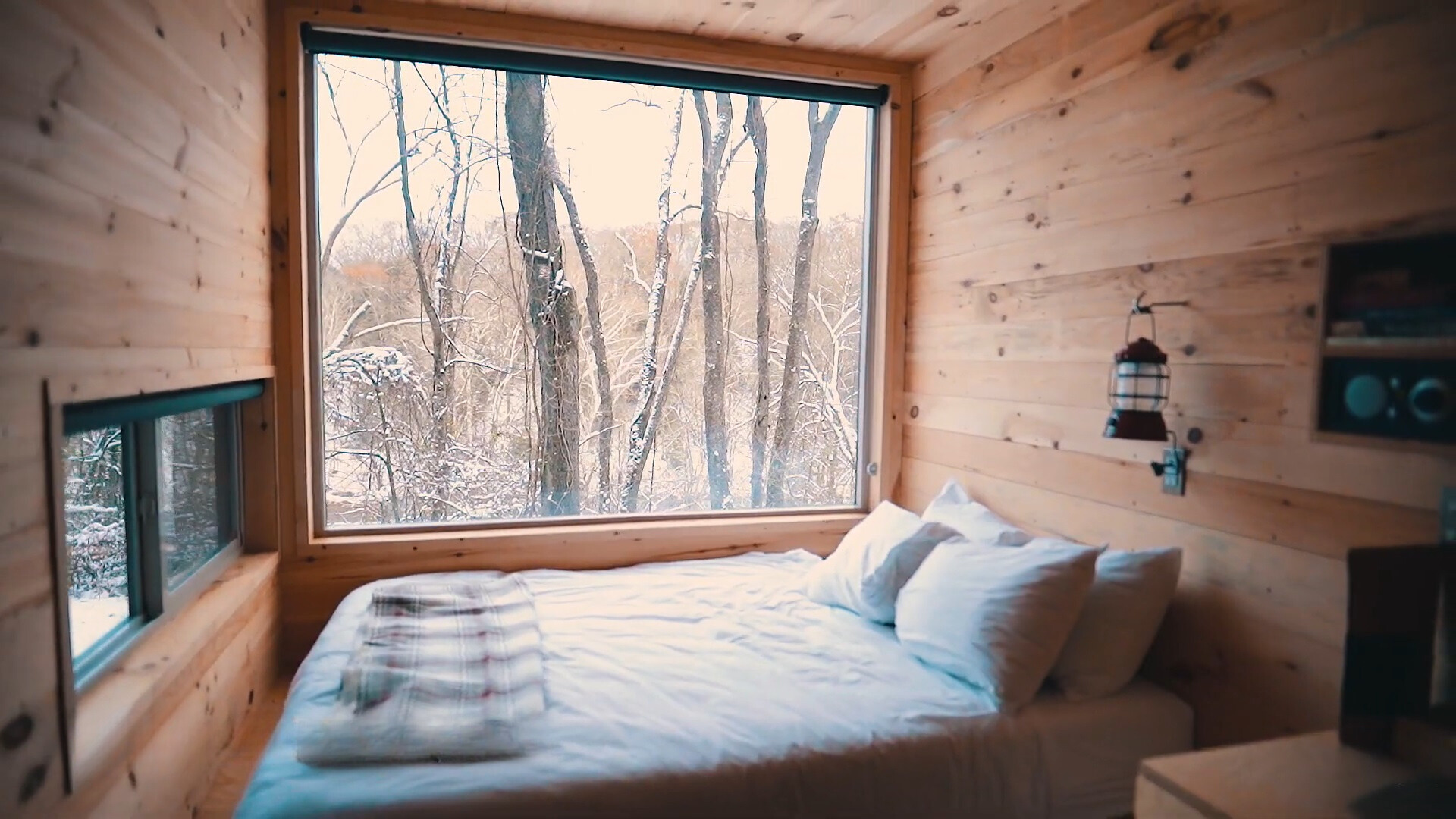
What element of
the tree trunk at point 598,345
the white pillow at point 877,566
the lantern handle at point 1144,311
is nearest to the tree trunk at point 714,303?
the tree trunk at point 598,345

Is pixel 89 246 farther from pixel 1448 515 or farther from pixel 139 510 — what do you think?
pixel 1448 515

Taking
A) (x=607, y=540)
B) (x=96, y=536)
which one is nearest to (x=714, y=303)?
(x=607, y=540)

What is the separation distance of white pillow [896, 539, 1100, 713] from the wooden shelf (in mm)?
690

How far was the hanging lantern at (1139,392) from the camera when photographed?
6.22 ft

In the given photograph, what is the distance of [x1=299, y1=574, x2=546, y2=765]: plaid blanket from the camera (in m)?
1.51

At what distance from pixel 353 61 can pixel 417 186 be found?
0.45 m

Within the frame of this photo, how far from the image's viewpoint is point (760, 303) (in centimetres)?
322

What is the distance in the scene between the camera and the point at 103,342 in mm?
1434

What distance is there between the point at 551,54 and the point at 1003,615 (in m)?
2.35

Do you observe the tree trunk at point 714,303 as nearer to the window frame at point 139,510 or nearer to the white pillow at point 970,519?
the white pillow at point 970,519

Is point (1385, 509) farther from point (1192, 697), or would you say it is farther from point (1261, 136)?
point (1261, 136)

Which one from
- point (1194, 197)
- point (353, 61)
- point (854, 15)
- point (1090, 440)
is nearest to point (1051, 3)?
point (854, 15)

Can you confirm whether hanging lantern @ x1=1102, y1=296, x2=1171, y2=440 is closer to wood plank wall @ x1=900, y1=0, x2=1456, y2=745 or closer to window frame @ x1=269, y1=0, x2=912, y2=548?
wood plank wall @ x1=900, y1=0, x2=1456, y2=745

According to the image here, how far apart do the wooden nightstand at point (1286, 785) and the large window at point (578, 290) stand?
2051mm
